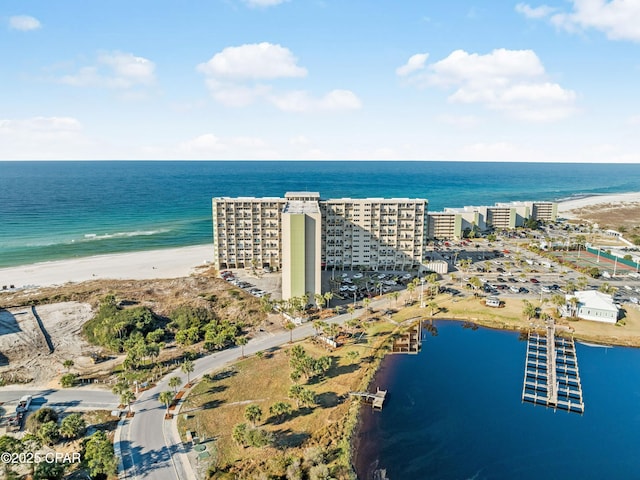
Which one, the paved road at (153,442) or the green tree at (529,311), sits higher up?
the green tree at (529,311)

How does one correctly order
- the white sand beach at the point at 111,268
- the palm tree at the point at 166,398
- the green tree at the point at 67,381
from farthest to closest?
the white sand beach at the point at 111,268 → the green tree at the point at 67,381 → the palm tree at the point at 166,398

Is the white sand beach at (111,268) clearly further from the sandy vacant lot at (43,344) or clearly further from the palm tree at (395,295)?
the palm tree at (395,295)

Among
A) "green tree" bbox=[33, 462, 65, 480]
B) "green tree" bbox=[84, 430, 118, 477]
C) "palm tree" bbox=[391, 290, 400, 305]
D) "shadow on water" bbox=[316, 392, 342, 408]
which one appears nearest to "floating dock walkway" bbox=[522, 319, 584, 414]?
"shadow on water" bbox=[316, 392, 342, 408]

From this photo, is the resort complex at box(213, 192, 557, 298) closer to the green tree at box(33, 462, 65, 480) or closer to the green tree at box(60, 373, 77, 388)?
the green tree at box(60, 373, 77, 388)

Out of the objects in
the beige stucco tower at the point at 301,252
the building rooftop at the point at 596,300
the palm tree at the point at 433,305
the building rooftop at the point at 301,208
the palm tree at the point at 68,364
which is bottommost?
the palm tree at the point at 68,364

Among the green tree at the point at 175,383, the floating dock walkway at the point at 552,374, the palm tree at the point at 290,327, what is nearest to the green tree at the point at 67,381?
the green tree at the point at 175,383

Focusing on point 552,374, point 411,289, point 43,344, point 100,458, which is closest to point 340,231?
point 411,289

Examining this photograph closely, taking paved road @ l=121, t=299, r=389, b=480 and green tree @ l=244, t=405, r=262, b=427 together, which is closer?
paved road @ l=121, t=299, r=389, b=480

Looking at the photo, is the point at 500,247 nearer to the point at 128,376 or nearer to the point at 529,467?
the point at 529,467
